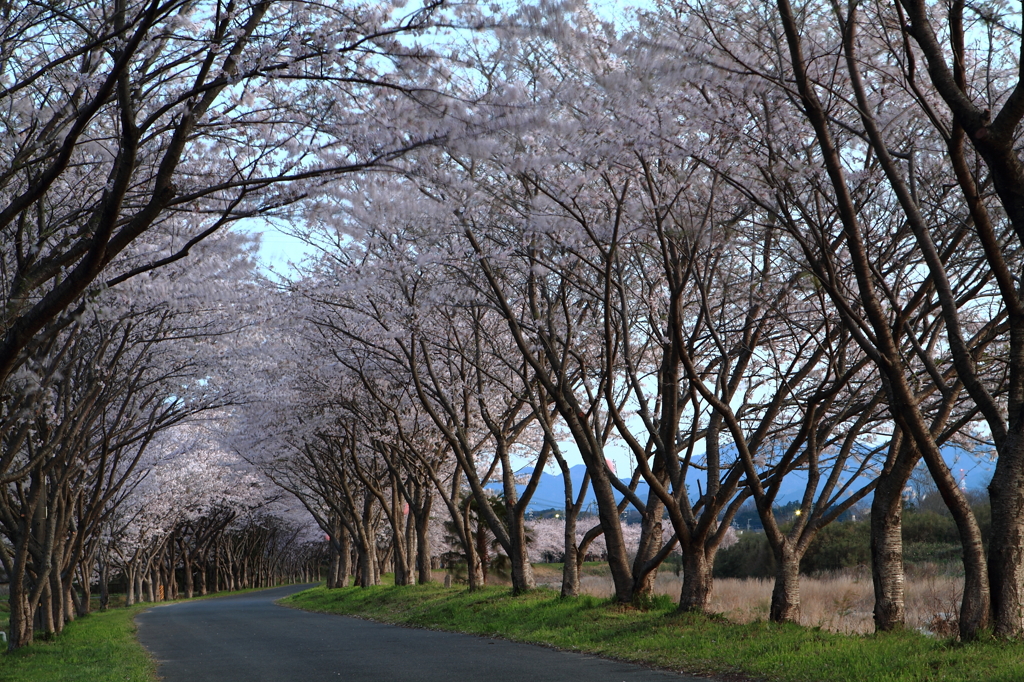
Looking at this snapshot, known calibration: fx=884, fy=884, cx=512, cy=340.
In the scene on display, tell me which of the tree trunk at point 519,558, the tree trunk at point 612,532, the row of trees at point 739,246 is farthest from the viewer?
the tree trunk at point 519,558

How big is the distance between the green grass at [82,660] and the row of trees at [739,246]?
21.6 ft

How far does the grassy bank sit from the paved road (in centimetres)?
59

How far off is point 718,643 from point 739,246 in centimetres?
552

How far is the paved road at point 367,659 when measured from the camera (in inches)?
369

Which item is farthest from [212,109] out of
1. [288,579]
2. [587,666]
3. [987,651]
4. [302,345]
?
[288,579]

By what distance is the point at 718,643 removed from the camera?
401 inches

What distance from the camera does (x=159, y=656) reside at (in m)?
14.5

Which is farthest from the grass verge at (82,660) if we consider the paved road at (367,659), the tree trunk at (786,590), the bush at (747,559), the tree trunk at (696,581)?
the bush at (747,559)

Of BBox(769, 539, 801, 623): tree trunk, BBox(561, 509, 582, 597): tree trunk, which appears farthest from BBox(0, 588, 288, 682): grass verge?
BBox(769, 539, 801, 623): tree trunk

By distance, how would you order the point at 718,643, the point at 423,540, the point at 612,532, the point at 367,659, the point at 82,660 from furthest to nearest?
the point at 423,540, the point at 612,532, the point at 82,660, the point at 367,659, the point at 718,643

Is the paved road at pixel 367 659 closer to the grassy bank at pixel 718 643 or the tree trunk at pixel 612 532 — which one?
the grassy bank at pixel 718 643

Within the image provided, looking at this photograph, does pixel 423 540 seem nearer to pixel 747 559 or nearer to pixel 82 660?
pixel 82 660

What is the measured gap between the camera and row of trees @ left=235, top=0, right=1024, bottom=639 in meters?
7.76

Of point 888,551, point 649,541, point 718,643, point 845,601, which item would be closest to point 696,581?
point 649,541
